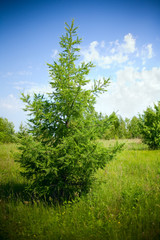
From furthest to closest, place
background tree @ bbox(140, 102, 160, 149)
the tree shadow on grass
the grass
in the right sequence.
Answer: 1. background tree @ bbox(140, 102, 160, 149)
2. the tree shadow on grass
3. the grass

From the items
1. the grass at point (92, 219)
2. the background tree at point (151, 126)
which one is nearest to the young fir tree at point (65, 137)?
the grass at point (92, 219)

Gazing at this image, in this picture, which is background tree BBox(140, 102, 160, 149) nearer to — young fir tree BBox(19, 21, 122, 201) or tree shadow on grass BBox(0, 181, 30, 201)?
young fir tree BBox(19, 21, 122, 201)

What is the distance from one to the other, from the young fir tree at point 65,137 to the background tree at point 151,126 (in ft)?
34.6

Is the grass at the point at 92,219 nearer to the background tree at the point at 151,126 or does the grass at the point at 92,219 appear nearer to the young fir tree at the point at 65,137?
the young fir tree at the point at 65,137

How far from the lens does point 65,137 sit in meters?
3.58

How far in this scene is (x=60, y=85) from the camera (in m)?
3.66

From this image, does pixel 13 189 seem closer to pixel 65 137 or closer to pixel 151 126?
pixel 65 137

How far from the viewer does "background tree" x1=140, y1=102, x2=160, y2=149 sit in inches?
468

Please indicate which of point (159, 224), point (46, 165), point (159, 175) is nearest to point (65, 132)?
point (46, 165)

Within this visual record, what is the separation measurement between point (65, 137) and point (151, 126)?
38.9 feet

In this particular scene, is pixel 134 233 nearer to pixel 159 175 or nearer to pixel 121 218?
pixel 121 218

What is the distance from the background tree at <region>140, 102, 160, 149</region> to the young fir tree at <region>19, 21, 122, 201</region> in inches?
415

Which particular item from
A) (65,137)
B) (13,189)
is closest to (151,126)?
(65,137)

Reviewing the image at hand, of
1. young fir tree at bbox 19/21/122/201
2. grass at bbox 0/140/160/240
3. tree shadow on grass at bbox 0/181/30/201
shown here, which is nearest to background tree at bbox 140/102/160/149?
grass at bbox 0/140/160/240
